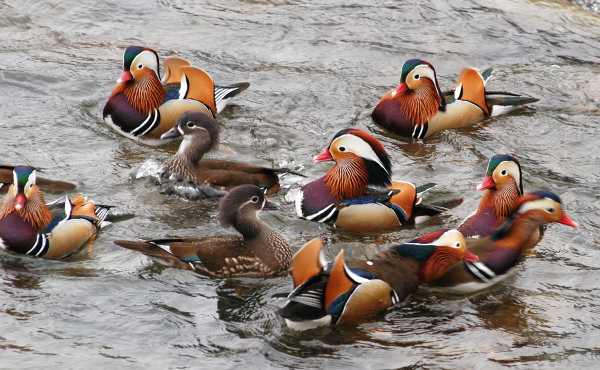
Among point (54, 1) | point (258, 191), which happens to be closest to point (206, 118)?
point (258, 191)

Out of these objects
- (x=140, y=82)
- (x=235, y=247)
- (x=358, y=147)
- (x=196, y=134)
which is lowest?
(x=235, y=247)

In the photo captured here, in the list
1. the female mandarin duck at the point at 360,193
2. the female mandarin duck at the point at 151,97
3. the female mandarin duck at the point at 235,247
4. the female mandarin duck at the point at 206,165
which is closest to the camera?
the female mandarin duck at the point at 235,247

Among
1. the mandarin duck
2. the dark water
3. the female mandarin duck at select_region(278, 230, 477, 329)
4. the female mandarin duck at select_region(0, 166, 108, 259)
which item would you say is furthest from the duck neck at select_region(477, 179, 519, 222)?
the mandarin duck

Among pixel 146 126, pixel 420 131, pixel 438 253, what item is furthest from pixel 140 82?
pixel 438 253

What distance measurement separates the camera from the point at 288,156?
7.77m

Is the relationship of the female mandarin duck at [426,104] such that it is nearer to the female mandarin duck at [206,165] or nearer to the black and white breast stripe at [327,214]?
the female mandarin duck at [206,165]

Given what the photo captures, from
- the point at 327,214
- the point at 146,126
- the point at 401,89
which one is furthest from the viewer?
the point at 401,89

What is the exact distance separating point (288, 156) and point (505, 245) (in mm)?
2584

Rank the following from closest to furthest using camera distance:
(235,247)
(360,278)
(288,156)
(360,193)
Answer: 1. (360,278)
2. (235,247)
3. (360,193)
4. (288,156)

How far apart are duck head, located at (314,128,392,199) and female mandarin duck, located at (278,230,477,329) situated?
1.22 m

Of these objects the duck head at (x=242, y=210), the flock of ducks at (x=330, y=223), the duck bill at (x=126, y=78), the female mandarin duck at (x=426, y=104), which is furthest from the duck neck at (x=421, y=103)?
the duck head at (x=242, y=210)

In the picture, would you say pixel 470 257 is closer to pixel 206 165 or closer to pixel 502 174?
pixel 502 174

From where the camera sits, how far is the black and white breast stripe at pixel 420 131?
8.38 meters

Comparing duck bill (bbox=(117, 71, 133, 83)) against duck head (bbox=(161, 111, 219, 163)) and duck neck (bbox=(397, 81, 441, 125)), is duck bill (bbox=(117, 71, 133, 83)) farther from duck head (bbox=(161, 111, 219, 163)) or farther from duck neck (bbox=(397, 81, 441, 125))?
duck neck (bbox=(397, 81, 441, 125))
